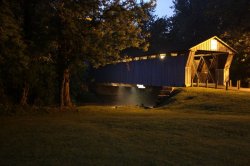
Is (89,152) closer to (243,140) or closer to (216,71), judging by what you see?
(243,140)

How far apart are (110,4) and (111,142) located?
1359cm

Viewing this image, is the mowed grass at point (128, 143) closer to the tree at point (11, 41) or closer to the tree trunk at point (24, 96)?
the tree at point (11, 41)

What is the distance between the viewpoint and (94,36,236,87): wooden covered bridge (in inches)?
1332

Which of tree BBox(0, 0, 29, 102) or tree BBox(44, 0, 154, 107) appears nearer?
tree BBox(0, 0, 29, 102)

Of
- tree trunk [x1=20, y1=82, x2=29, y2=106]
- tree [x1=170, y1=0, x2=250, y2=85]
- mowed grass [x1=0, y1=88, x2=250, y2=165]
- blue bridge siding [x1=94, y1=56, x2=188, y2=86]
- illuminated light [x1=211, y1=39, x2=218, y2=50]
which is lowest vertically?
mowed grass [x1=0, y1=88, x2=250, y2=165]

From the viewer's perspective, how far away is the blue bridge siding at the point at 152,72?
34500 mm

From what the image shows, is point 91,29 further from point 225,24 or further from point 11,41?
point 225,24

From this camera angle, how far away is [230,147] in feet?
36.8

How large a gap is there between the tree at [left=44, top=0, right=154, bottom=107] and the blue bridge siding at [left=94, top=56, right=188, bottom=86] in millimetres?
10472

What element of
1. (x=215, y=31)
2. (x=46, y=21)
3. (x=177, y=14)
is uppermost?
(x=177, y=14)

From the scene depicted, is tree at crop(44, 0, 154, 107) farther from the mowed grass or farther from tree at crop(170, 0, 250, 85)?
tree at crop(170, 0, 250, 85)

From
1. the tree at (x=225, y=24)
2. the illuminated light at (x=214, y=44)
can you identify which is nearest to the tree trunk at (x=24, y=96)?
the tree at (x=225, y=24)

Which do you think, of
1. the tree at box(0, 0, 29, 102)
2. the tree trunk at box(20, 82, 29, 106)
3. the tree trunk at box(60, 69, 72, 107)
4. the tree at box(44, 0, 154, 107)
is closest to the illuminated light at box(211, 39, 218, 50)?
the tree at box(44, 0, 154, 107)

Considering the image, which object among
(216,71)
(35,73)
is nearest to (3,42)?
(35,73)
